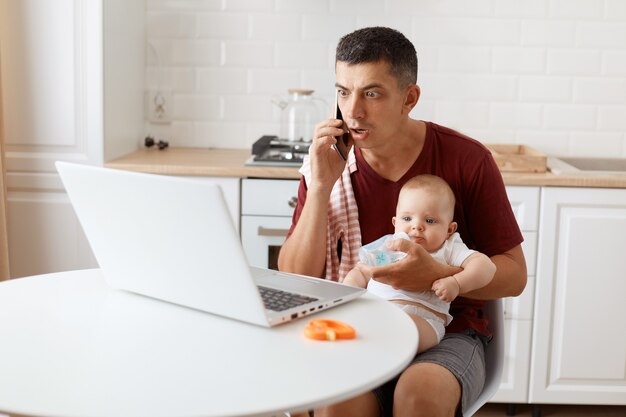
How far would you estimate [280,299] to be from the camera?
A: 150 centimetres

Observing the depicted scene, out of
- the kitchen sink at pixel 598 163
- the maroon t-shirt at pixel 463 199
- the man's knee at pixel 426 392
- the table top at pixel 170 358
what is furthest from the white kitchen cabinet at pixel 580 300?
the table top at pixel 170 358

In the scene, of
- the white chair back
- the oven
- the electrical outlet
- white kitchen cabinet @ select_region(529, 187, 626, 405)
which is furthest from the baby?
the electrical outlet

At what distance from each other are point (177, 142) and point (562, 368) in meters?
1.76

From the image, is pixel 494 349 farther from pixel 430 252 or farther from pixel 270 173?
pixel 270 173

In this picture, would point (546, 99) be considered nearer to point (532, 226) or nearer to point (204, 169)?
point (532, 226)

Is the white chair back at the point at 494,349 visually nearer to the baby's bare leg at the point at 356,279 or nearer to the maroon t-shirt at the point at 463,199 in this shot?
the maroon t-shirt at the point at 463,199

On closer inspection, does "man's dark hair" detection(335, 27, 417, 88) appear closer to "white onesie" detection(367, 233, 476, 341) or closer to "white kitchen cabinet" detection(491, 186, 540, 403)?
"white onesie" detection(367, 233, 476, 341)

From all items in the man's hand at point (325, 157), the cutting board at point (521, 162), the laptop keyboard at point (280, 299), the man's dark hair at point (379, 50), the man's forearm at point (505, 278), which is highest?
the man's dark hair at point (379, 50)

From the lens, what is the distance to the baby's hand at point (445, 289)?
1691mm

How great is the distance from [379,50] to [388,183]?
0.31m

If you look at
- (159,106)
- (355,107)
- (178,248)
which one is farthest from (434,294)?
(159,106)

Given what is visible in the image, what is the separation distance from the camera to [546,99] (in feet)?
11.3

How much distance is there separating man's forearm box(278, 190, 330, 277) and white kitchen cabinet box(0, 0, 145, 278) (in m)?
1.24

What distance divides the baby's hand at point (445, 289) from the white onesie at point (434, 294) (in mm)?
81
